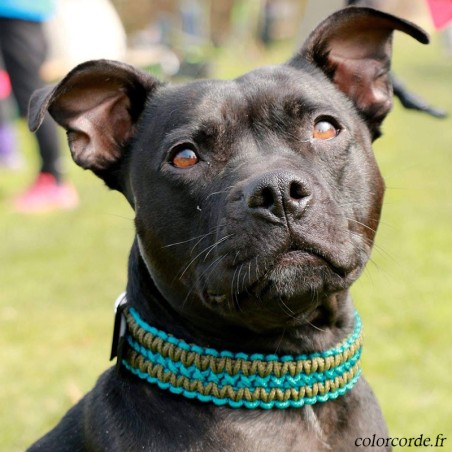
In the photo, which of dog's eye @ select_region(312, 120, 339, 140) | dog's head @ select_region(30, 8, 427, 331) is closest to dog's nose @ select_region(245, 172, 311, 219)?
dog's head @ select_region(30, 8, 427, 331)

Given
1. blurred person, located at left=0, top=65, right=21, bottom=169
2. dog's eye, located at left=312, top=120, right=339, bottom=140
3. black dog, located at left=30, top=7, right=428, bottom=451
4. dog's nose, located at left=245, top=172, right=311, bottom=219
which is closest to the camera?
dog's nose, located at left=245, top=172, right=311, bottom=219

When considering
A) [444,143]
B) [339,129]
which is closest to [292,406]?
[339,129]

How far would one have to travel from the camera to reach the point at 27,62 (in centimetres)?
846

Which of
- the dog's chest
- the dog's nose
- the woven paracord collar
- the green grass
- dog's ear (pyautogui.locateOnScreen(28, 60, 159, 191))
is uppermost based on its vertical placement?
the dog's nose

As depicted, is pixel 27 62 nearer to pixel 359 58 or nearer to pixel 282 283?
pixel 359 58

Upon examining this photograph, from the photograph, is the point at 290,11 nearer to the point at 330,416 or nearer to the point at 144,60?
the point at 144,60

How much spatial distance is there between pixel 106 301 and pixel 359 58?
360cm

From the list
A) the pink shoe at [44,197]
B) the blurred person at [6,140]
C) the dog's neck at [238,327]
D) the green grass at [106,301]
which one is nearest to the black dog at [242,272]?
the dog's neck at [238,327]

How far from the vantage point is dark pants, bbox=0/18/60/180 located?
332 inches

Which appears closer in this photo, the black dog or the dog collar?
the black dog

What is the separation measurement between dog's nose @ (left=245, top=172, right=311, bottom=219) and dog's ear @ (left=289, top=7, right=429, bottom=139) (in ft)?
3.23

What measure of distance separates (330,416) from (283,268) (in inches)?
28.8

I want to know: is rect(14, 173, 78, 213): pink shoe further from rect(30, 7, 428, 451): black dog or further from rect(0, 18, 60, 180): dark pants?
rect(30, 7, 428, 451): black dog

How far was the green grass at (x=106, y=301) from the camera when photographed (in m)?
4.76
